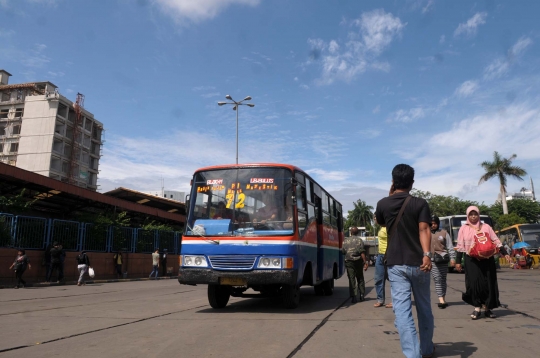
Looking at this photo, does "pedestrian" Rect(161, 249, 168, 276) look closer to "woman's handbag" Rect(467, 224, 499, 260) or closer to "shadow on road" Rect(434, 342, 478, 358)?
"woman's handbag" Rect(467, 224, 499, 260)

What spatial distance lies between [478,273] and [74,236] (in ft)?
63.9

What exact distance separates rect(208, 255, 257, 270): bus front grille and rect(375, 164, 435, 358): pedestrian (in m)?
3.88

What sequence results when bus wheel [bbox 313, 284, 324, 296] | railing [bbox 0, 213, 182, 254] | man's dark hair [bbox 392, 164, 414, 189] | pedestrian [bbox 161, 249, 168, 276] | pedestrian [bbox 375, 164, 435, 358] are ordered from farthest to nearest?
1. pedestrian [bbox 161, 249, 168, 276]
2. railing [bbox 0, 213, 182, 254]
3. bus wheel [bbox 313, 284, 324, 296]
4. man's dark hair [bbox 392, 164, 414, 189]
5. pedestrian [bbox 375, 164, 435, 358]

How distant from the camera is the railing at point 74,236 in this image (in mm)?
17984

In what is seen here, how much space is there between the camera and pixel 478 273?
6.91 meters

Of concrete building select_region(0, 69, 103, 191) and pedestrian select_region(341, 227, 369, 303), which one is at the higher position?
concrete building select_region(0, 69, 103, 191)

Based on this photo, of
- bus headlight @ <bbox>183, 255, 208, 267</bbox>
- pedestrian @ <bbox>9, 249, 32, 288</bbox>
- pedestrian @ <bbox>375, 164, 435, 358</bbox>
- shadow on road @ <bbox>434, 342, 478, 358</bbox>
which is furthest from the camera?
pedestrian @ <bbox>9, 249, 32, 288</bbox>

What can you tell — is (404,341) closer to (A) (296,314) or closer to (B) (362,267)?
(A) (296,314)

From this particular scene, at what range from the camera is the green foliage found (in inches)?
781

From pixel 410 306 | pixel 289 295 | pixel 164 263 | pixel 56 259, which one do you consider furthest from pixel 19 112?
pixel 410 306

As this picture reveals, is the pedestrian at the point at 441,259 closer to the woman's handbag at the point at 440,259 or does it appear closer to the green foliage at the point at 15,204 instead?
the woman's handbag at the point at 440,259

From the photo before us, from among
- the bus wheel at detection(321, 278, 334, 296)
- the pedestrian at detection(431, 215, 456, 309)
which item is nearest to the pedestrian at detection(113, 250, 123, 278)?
the bus wheel at detection(321, 278, 334, 296)

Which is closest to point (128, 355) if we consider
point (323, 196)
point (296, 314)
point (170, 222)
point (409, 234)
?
point (409, 234)

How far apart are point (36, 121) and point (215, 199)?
226ft
